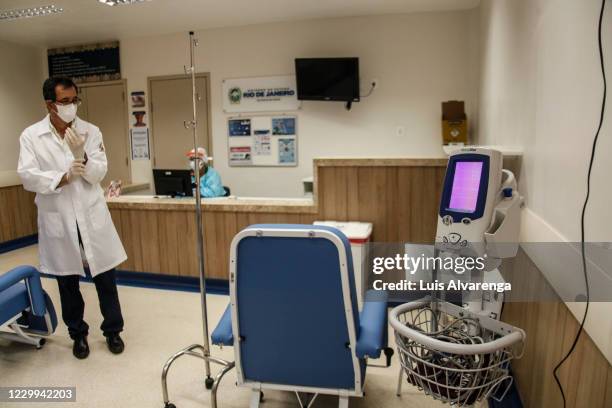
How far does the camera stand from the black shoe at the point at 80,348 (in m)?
2.47

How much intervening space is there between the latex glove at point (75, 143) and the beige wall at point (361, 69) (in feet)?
9.84

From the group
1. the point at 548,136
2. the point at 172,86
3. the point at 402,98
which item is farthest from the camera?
the point at 172,86

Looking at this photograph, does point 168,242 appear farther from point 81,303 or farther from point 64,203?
point 64,203

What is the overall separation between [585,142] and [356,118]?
12.4 feet

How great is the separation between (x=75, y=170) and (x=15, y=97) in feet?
14.8

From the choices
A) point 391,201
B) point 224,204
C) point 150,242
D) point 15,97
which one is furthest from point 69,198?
point 15,97

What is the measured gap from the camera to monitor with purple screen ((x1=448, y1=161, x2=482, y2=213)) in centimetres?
148

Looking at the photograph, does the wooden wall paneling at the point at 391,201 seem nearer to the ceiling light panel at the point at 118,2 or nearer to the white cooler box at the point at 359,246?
the white cooler box at the point at 359,246

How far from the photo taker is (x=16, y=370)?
2359mm

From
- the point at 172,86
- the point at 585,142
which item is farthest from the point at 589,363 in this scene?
the point at 172,86

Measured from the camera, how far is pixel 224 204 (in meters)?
3.36

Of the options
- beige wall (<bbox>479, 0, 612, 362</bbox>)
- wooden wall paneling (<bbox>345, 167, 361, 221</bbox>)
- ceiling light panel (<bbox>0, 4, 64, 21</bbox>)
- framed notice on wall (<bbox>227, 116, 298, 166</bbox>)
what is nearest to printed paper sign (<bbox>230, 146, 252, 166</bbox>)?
framed notice on wall (<bbox>227, 116, 298, 166</bbox>)

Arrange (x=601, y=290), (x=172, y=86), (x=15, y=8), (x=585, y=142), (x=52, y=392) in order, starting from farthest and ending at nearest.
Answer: (x=172, y=86), (x=15, y=8), (x=52, y=392), (x=585, y=142), (x=601, y=290)

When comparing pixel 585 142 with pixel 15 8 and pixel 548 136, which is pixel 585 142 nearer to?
pixel 548 136
